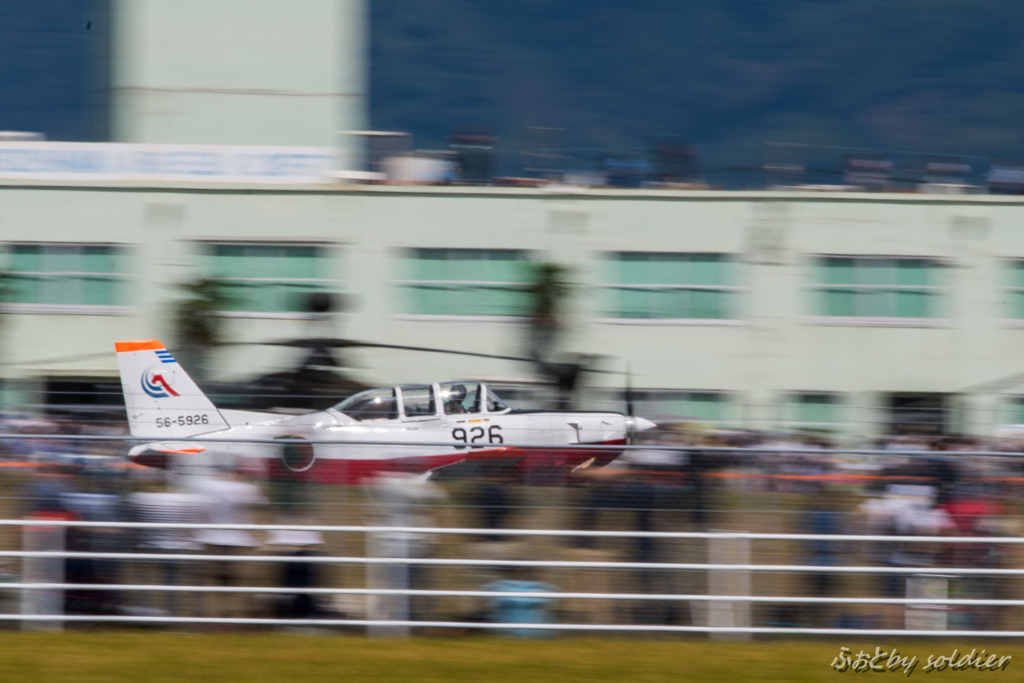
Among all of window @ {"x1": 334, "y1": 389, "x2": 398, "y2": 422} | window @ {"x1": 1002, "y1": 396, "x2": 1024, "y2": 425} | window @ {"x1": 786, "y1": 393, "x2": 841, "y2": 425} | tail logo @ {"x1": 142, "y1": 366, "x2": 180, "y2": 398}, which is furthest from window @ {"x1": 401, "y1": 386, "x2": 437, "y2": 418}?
window @ {"x1": 1002, "y1": 396, "x2": 1024, "y2": 425}

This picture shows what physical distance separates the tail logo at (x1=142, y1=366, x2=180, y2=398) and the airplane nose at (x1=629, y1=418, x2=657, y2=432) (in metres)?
6.60

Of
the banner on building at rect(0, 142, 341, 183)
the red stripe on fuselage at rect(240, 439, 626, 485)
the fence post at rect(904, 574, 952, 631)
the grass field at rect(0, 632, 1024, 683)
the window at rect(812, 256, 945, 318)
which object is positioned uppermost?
the banner on building at rect(0, 142, 341, 183)

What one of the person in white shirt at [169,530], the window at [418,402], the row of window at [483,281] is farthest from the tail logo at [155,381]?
the person in white shirt at [169,530]

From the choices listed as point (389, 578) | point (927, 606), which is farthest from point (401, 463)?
point (927, 606)

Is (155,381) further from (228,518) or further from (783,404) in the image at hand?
(783,404)

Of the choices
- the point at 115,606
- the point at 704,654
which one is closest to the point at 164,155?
the point at 115,606

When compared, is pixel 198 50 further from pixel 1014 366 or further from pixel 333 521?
pixel 333 521

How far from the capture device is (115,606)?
263 inches

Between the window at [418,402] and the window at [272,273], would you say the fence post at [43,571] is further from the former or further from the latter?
the window at [272,273]

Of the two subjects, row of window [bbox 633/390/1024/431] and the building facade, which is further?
row of window [bbox 633/390/1024/431]

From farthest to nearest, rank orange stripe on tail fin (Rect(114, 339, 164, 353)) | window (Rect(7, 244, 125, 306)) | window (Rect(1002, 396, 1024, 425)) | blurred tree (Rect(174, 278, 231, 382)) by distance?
window (Rect(7, 244, 125, 306)) → window (Rect(1002, 396, 1024, 425)) → blurred tree (Rect(174, 278, 231, 382)) → orange stripe on tail fin (Rect(114, 339, 164, 353))

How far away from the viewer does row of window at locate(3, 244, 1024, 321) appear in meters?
23.3

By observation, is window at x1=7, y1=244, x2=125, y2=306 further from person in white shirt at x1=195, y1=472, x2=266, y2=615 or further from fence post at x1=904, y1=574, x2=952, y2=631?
fence post at x1=904, y1=574, x2=952, y2=631

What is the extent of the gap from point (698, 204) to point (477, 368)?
19.4 feet
